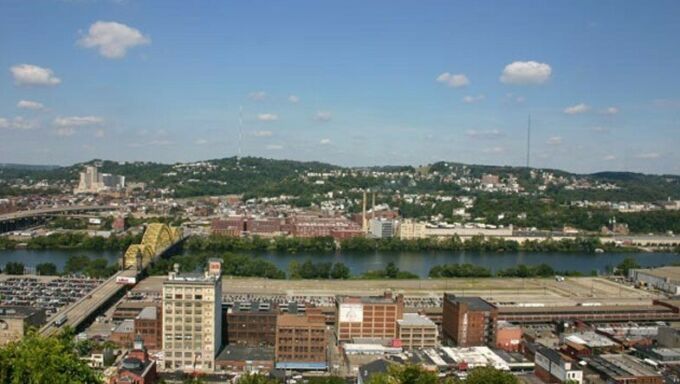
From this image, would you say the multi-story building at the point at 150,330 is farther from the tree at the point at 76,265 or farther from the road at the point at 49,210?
the road at the point at 49,210

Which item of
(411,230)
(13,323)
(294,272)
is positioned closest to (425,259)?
(411,230)

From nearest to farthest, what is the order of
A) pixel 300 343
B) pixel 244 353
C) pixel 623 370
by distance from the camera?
1. pixel 623 370
2. pixel 300 343
3. pixel 244 353

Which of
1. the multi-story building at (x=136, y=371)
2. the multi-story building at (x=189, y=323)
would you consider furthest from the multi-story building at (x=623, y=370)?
the multi-story building at (x=136, y=371)

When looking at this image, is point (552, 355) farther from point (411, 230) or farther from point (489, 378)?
point (411, 230)

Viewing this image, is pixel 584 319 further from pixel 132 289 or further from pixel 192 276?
pixel 132 289

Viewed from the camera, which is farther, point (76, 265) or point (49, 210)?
point (49, 210)
